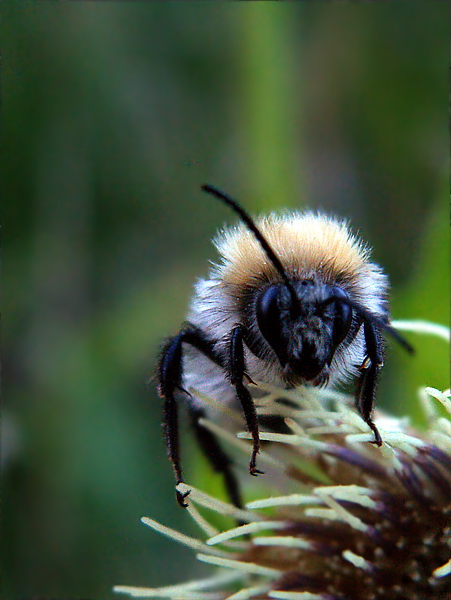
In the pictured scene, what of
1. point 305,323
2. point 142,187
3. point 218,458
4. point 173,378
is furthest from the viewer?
point 142,187

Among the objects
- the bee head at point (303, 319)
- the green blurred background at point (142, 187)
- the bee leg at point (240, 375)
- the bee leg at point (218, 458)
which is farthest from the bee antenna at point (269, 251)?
the green blurred background at point (142, 187)

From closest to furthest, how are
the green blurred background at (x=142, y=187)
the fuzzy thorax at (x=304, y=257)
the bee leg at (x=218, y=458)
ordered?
the fuzzy thorax at (x=304, y=257) → the bee leg at (x=218, y=458) → the green blurred background at (x=142, y=187)

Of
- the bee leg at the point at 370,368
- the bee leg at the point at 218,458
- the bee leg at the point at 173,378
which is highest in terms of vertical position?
the bee leg at the point at 370,368

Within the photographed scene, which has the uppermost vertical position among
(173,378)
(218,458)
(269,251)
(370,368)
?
(269,251)

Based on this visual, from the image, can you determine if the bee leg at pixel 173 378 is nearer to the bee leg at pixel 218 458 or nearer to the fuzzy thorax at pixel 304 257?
the fuzzy thorax at pixel 304 257

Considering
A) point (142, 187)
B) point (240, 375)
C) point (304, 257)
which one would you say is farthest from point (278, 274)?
point (142, 187)

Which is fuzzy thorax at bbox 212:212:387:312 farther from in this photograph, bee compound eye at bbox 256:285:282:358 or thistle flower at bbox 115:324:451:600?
thistle flower at bbox 115:324:451:600

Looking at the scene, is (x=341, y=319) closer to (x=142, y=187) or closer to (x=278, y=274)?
(x=278, y=274)
